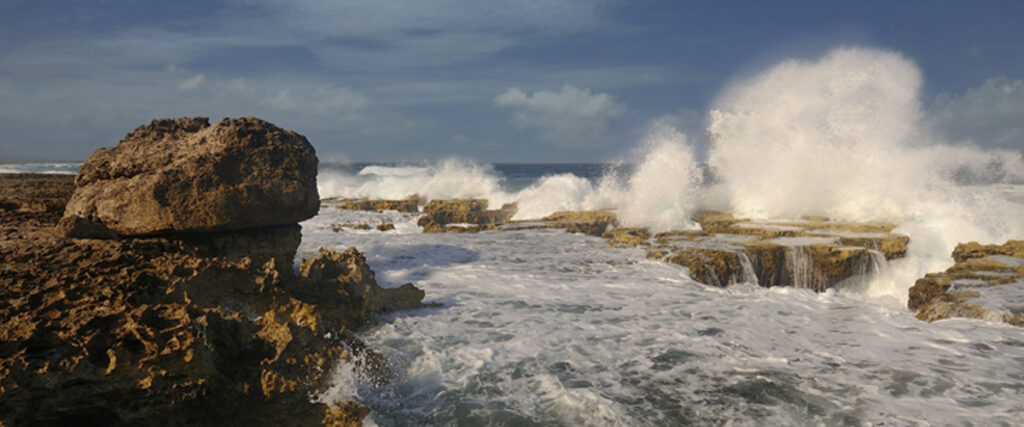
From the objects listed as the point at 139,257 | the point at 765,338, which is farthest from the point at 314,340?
the point at 765,338

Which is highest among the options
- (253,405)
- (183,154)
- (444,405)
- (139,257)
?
(183,154)

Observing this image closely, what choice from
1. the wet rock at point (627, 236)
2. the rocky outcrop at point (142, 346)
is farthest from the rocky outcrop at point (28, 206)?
the wet rock at point (627, 236)

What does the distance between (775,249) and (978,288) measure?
2329 millimetres

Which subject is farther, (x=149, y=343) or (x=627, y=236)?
(x=627, y=236)

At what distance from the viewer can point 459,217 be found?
592 inches

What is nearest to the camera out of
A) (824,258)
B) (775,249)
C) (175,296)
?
(175,296)

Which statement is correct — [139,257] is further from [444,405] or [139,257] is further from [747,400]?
[747,400]

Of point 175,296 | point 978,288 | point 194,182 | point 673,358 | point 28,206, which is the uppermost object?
point 194,182

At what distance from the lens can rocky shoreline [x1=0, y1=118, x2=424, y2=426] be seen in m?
2.49

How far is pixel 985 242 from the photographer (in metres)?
9.21

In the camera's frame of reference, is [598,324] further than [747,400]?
Yes

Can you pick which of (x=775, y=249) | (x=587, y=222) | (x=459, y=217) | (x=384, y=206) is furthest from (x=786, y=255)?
(x=384, y=206)

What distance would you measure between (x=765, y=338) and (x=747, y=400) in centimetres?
154

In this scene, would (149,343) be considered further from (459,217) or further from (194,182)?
(459,217)
